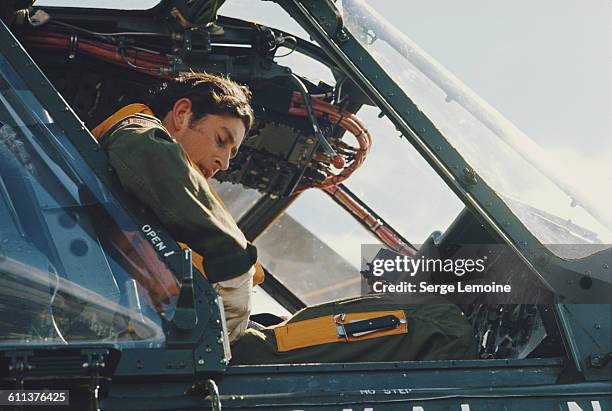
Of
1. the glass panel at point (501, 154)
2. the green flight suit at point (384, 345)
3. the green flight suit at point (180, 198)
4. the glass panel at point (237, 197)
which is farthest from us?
the glass panel at point (237, 197)

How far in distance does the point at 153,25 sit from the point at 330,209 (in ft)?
4.06

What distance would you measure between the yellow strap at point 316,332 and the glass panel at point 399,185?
0.67 metres

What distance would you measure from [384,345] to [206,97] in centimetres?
94

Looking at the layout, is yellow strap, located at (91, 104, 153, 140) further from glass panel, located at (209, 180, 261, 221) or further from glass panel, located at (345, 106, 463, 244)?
glass panel, located at (209, 180, 261, 221)

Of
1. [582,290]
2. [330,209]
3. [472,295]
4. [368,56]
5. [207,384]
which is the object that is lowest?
[207,384]

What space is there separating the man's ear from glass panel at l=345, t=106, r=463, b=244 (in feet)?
2.33

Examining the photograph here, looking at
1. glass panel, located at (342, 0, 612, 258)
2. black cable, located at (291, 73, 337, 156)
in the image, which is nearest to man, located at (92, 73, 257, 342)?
glass panel, located at (342, 0, 612, 258)

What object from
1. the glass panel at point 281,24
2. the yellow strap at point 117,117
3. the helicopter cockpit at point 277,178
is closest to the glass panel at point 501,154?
the helicopter cockpit at point 277,178

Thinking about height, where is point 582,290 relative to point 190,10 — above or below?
below

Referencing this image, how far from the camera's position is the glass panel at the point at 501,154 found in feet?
10.6

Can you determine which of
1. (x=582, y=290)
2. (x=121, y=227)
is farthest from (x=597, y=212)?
(x=121, y=227)

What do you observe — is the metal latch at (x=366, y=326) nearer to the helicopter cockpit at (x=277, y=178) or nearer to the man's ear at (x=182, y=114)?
the helicopter cockpit at (x=277, y=178)

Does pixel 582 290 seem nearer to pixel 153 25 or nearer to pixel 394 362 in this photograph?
pixel 394 362

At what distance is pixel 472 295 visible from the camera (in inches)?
140
